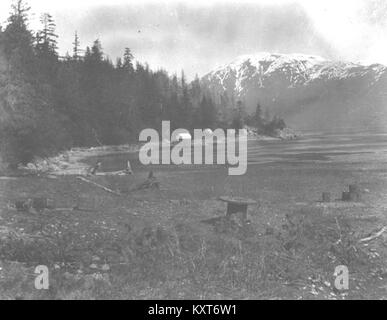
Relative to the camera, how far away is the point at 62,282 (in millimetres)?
10477

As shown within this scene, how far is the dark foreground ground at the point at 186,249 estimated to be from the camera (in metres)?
→ 10.7

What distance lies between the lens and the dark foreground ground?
1068 cm

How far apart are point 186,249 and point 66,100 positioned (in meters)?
58.9

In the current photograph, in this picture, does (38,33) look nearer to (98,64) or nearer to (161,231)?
(98,64)

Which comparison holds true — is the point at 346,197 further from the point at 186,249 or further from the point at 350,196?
the point at 186,249

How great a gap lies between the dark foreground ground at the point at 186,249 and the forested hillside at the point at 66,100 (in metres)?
14.9

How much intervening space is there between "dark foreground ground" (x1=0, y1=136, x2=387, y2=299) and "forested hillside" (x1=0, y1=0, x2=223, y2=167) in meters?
14.9

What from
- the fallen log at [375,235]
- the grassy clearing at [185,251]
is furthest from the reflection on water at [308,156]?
the fallen log at [375,235]

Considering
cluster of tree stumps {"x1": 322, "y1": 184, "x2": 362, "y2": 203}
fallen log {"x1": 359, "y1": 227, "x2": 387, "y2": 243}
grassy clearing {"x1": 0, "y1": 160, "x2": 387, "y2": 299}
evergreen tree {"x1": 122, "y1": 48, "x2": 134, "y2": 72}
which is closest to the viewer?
grassy clearing {"x1": 0, "y1": 160, "x2": 387, "y2": 299}

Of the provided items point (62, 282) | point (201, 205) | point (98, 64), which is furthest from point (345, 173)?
point (98, 64)

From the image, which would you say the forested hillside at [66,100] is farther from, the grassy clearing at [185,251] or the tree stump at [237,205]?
the tree stump at [237,205]

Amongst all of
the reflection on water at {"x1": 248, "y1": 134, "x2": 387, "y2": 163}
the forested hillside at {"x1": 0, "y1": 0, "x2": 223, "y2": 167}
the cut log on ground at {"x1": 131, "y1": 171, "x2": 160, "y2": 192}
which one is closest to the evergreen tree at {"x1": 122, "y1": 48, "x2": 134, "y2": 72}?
the forested hillside at {"x1": 0, "y1": 0, "x2": 223, "y2": 167}

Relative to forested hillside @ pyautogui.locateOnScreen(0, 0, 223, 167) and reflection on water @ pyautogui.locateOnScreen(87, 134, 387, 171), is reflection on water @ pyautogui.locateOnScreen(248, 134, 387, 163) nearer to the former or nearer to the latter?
reflection on water @ pyautogui.locateOnScreen(87, 134, 387, 171)
